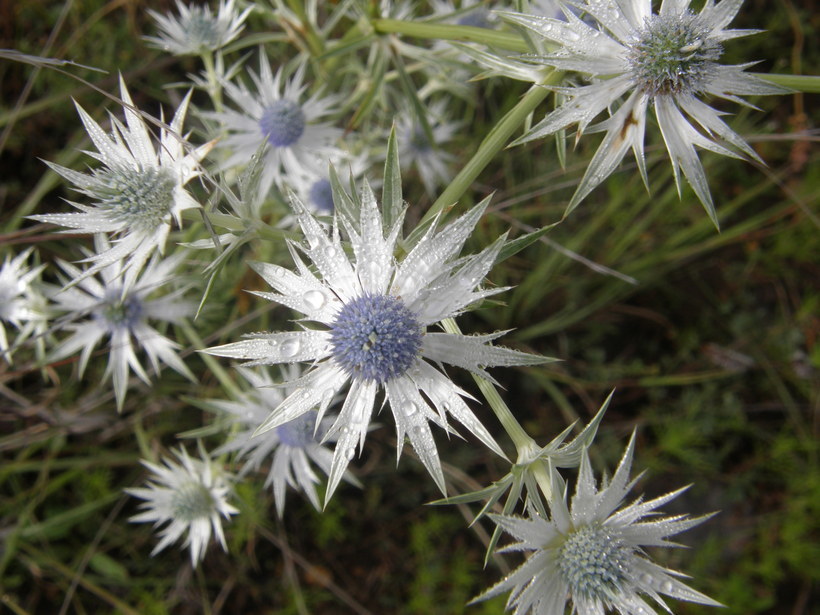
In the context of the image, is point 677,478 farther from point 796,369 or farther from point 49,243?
point 49,243

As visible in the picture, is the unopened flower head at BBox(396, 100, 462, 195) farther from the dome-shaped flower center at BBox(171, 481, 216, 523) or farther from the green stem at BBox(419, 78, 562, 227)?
the dome-shaped flower center at BBox(171, 481, 216, 523)

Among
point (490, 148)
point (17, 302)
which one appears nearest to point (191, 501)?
point (17, 302)

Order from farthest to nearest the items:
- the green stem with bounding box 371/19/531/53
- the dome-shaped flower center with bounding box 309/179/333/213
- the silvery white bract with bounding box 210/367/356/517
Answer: the dome-shaped flower center with bounding box 309/179/333/213 < the silvery white bract with bounding box 210/367/356/517 < the green stem with bounding box 371/19/531/53

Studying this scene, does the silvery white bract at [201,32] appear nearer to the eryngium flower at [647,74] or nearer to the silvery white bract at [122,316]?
the silvery white bract at [122,316]

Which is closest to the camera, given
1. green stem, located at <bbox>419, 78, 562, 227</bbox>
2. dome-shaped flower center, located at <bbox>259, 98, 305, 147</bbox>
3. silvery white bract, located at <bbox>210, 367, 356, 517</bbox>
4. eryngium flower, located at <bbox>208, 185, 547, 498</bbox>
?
eryngium flower, located at <bbox>208, 185, 547, 498</bbox>

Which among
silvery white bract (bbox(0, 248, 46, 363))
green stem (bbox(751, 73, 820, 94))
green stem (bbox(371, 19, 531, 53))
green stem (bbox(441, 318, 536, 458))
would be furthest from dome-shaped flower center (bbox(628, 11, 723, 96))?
silvery white bract (bbox(0, 248, 46, 363))

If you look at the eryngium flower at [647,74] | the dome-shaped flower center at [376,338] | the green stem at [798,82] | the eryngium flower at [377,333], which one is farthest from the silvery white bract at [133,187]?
the green stem at [798,82]
